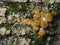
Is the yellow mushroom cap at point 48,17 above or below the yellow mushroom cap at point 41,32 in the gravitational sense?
above

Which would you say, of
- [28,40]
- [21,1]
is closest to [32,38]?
[28,40]

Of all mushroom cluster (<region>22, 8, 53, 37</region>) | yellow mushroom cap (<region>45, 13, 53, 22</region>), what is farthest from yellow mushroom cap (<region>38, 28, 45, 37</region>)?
yellow mushroom cap (<region>45, 13, 53, 22</region>)

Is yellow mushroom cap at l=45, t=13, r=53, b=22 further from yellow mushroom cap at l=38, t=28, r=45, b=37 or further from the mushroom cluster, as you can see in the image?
yellow mushroom cap at l=38, t=28, r=45, b=37

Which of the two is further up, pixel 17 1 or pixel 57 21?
pixel 17 1

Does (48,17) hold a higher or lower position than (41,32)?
higher

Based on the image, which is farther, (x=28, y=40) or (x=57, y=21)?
(x=57, y=21)

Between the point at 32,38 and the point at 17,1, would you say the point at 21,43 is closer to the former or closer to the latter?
the point at 32,38

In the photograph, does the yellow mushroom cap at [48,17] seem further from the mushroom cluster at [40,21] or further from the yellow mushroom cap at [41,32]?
the yellow mushroom cap at [41,32]

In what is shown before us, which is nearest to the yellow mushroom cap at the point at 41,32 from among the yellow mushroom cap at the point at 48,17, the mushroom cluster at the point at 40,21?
the mushroom cluster at the point at 40,21

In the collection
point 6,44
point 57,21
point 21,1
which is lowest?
point 6,44

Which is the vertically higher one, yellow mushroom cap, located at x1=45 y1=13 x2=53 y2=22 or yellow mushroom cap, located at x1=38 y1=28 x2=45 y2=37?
yellow mushroom cap, located at x1=45 y1=13 x2=53 y2=22

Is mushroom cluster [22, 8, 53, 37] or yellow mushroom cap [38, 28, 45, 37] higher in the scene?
mushroom cluster [22, 8, 53, 37]
